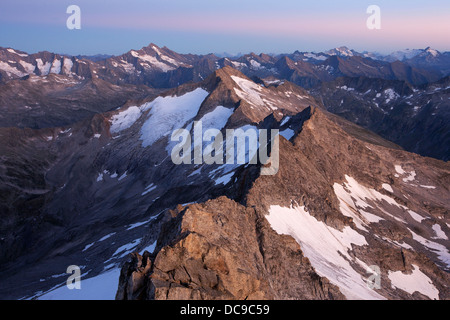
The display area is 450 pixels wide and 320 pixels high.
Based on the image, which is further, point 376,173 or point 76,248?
point 376,173

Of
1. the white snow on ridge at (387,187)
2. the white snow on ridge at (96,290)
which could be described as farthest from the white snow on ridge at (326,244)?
the white snow on ridge at (387,187)

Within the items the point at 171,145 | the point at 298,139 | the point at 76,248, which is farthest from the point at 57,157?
the point at 298,139

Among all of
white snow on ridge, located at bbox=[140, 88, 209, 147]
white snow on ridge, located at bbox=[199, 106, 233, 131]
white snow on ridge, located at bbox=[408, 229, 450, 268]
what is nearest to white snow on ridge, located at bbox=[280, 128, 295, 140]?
white snow on ridge, located at bbox=[408, 229, 450, 268]

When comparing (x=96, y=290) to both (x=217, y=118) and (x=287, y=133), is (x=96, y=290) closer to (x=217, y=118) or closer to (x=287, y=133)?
(x=287, y=133)

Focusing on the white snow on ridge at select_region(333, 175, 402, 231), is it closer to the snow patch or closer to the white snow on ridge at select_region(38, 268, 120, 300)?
the white snow on ridge at select_region(38, 268, 120, 300)

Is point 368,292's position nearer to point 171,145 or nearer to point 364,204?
point 364,204

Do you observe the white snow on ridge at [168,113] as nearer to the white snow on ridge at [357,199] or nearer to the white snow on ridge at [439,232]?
the white snow on ridge at [357,199]

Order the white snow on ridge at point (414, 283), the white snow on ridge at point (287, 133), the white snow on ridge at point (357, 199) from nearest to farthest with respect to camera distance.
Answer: the white snow on ridge at point (414, 283) < the white snow on ridge at point (357, 199) < the white snow on ridge at point (287, 133)
